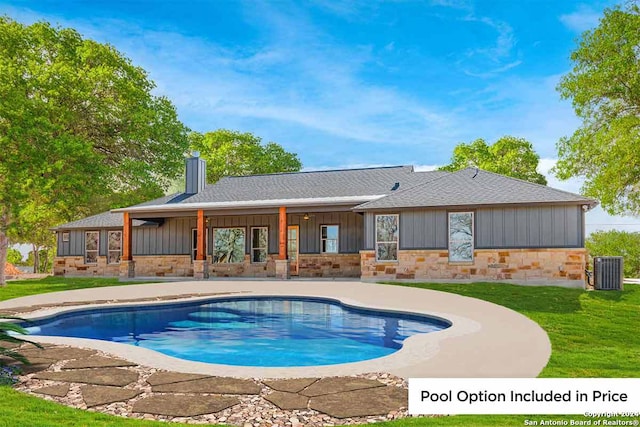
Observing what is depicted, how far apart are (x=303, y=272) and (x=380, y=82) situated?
14843mm

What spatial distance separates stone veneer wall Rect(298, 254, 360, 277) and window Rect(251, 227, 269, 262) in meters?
1.88

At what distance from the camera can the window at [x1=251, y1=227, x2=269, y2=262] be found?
950 inches

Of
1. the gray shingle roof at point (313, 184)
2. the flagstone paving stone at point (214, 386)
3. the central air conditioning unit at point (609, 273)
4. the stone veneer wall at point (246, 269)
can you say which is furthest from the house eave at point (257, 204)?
the flagstone paving stone at point (214, 386)

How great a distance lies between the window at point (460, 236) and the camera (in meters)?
18.2

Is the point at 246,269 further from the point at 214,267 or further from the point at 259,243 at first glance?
the point at 214,267

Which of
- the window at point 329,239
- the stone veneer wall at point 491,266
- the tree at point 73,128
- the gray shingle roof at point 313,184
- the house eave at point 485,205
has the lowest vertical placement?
the stone veneer wall at point 491,266

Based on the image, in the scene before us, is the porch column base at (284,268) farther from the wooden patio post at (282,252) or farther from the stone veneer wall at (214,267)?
the stone veneer wall at (214,267)

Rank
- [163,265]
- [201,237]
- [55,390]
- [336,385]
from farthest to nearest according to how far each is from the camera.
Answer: [163,265]
[201,237]
[336,385]
[55,390]

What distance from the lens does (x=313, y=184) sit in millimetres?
25016

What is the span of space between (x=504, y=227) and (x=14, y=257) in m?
44.4

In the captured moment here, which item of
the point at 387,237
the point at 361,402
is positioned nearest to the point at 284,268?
the point at 387,237

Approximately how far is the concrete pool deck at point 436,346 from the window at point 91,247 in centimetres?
1278

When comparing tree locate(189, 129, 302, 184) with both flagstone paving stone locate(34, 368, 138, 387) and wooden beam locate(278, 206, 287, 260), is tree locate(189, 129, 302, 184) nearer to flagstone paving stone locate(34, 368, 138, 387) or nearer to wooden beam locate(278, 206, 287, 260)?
wooden beam locate(278, 206, 287, 260)

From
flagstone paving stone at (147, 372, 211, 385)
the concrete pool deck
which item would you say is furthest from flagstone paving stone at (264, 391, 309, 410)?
flagstone paving stone at (147, 372, 211, 385)
